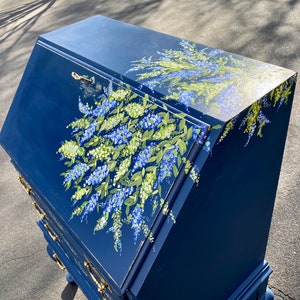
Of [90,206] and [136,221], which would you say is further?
[90,206]

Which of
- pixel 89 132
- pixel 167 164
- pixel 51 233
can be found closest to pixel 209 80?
pixel 167 164

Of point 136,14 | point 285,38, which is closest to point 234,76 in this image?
point 285,38

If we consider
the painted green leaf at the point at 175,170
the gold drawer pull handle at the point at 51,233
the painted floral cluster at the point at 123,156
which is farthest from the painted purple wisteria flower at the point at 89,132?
the gold drawer pull handle at the point at 51,233

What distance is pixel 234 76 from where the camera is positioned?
0.99m

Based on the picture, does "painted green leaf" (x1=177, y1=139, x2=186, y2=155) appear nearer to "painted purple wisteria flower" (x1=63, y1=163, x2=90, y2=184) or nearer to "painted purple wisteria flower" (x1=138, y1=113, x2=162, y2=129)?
"painted purple wisteria flower" (x1=138, y1=113, x2=162, y2=129)

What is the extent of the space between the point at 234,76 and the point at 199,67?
0.39 ft

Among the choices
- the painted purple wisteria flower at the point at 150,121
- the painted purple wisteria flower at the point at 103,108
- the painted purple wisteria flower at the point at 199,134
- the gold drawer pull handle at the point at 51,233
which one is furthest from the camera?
the gold drawer pull handle at the point at 51,233

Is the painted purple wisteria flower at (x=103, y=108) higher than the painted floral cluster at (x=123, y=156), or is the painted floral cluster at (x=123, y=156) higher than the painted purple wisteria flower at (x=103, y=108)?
the painted purple wisteria flower at (x=103, y=108)

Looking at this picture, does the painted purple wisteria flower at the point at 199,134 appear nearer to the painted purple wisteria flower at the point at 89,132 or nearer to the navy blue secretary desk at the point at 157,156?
the navy blue secretary desk at the point at 157,156

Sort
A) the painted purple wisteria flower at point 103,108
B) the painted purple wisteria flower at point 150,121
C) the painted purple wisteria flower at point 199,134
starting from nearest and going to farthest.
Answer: the painted purple wisteria flower at point 199,134 < the painted purple wisteria flower at point 150,121 < the painted purple wisteria flower at point 103,108

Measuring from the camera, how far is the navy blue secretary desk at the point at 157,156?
849mm

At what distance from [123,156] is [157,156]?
124mm

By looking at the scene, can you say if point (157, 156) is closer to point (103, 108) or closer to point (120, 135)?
point (120, 135)

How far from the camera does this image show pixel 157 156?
35.4 inches
